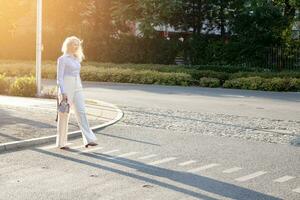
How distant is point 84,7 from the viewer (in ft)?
127

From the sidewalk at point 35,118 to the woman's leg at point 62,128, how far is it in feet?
2.13

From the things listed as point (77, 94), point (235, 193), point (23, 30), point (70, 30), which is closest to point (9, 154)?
point (77, 94)

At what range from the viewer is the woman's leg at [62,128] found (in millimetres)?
9539

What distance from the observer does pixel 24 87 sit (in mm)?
19219

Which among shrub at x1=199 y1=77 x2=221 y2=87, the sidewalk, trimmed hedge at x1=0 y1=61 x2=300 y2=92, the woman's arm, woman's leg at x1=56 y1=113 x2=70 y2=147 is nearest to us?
the woman's arm

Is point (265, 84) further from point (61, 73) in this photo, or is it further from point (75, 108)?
point (61, 73)

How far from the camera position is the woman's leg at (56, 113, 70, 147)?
31.3 feet

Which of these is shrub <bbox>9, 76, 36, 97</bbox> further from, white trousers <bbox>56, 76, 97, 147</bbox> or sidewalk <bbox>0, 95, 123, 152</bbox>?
white trousers <bbox>56, 76, 97, 147</bbox>

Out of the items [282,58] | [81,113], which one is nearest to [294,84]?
[282,58]

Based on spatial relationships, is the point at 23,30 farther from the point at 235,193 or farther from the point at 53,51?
the point at 235,193

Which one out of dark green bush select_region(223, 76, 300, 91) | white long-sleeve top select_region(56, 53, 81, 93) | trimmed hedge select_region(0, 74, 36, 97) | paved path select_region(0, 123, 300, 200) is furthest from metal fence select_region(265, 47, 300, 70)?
white long-sleeve top select_region(56, 53, 81, 93)

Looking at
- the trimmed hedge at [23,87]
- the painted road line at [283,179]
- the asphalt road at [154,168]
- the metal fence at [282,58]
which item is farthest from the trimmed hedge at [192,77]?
the painted road line at [283,179]

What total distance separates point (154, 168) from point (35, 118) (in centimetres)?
525

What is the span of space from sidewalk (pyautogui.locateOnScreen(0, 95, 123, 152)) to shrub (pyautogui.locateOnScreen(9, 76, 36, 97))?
1342 mm
